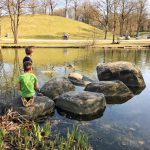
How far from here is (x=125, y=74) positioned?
19016 millimetres

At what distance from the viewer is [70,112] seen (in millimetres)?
12531

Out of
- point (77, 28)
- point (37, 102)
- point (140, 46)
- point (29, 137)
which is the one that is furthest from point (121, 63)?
point (77, 28)

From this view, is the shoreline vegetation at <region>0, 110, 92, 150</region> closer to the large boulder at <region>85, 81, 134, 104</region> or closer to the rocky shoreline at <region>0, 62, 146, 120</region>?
the rocky shoreline at <region>0, 62, 146, 120</region>

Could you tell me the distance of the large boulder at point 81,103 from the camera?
1239 centimetres

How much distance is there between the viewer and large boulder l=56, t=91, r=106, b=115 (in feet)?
40.7

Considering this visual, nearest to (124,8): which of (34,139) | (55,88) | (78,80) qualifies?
(78,80)

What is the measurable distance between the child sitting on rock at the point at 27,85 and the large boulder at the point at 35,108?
204 mm

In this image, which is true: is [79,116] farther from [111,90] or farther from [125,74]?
[125,74]

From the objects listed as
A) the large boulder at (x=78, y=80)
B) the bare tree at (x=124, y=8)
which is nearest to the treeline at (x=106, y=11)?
the bare tree at (x=124, y=8)

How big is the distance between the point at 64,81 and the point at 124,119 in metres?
4.39

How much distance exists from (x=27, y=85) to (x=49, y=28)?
238 feet

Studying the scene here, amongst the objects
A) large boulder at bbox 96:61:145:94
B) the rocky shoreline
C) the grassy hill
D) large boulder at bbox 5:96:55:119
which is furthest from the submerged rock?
the grassy hill

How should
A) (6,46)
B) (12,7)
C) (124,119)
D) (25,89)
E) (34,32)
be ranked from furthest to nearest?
(34,32) < (12,7) < (6,46) < (124,119) < (25,89)

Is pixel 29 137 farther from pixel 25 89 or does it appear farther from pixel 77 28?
pixel 77 28
